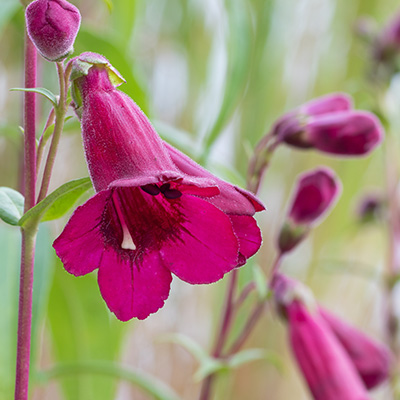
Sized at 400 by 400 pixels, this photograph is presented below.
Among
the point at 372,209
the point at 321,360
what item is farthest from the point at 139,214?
the point at 372,209

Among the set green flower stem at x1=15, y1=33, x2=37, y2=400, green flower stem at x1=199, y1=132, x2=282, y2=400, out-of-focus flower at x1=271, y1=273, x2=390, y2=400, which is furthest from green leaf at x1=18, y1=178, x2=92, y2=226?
out-of-focus flower at x1=271, y1=273, x2=390, y2=400

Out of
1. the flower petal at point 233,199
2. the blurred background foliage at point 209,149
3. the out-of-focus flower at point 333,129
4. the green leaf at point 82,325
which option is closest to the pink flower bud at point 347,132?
the out-of-focus flower at point 333,129

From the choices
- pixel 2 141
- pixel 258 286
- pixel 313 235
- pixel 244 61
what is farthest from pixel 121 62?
pixel 313 235

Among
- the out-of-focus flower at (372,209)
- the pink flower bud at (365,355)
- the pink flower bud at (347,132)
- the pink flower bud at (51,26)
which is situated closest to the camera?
the pink flower bud at (51,26)

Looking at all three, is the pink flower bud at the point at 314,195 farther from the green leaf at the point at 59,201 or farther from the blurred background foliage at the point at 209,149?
the green leaf at the point at 59,201

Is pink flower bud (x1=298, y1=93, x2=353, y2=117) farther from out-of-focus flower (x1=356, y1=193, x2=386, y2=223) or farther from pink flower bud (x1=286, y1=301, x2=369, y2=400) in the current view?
out-of-focus flower (x1=356, y1=193, x2=386, y2=223)

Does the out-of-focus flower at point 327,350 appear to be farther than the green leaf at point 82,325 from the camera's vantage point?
No
